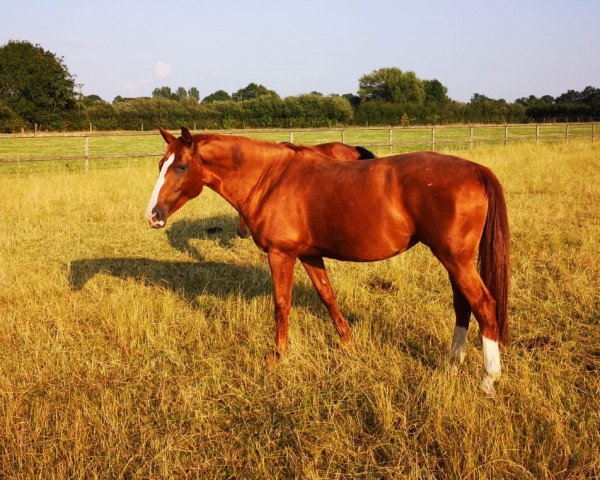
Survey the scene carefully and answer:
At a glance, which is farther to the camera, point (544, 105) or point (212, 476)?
point (544, 105)

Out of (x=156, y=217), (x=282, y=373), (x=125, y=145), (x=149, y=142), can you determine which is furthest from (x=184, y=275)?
(x=149, y=142)

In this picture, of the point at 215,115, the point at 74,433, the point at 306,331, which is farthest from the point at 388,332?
the point at 215,115

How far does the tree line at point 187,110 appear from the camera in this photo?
48406 millimetres

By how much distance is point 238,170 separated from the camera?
3.93 meters

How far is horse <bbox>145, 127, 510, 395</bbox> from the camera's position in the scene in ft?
10.4

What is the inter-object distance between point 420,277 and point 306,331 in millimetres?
2052

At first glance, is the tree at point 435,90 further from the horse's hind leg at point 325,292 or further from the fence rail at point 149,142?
the horse's hind leg at point 325,292

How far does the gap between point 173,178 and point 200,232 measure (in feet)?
15.7

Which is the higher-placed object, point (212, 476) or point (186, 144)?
point (186, 144)

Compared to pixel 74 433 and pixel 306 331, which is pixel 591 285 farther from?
pixel 74 433

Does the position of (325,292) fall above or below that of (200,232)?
above

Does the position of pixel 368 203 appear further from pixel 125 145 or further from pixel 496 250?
Answer: pixel 125 145

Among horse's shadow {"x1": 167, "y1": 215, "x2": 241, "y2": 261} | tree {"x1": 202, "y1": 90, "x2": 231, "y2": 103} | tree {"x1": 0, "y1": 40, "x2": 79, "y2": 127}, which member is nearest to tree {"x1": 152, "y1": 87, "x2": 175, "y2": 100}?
tree {"x1": 202, "y1": 90, "x2": 231, "y2": 103}

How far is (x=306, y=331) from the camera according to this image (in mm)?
4223
